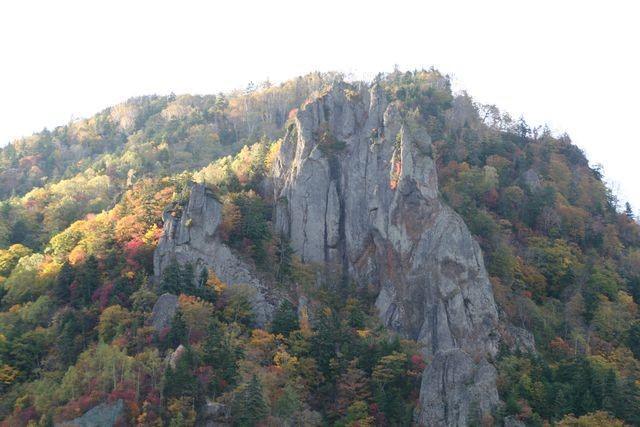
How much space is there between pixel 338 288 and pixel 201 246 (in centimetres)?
1281

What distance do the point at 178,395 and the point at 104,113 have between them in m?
103

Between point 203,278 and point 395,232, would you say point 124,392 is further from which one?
point 395,232

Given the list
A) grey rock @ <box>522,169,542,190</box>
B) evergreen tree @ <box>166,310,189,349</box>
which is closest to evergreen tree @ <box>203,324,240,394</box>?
evergreen tree @ <box>166,310,189,349</box>

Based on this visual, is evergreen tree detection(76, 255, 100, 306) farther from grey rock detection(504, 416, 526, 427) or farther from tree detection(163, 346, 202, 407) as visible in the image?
grey rock detection(504, 416, 526, 427)

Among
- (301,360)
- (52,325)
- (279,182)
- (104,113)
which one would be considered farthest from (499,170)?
(104,113)

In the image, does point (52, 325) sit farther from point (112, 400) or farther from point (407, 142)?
point (407, 142)

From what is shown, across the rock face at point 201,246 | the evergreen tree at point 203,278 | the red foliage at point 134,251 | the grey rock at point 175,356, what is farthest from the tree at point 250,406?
the red foliage at point 134,251

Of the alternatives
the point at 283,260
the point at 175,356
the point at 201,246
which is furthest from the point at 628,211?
the point at 175,356

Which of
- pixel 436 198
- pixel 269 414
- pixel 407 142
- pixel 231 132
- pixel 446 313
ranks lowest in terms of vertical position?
pixel 269 414

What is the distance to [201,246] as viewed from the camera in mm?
66500

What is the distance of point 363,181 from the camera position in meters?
73.0

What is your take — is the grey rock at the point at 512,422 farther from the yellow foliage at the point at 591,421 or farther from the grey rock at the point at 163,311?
the grey rock at the point at 163,311

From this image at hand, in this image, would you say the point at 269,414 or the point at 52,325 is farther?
the point at 52,325

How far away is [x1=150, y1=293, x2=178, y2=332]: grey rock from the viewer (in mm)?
58906
